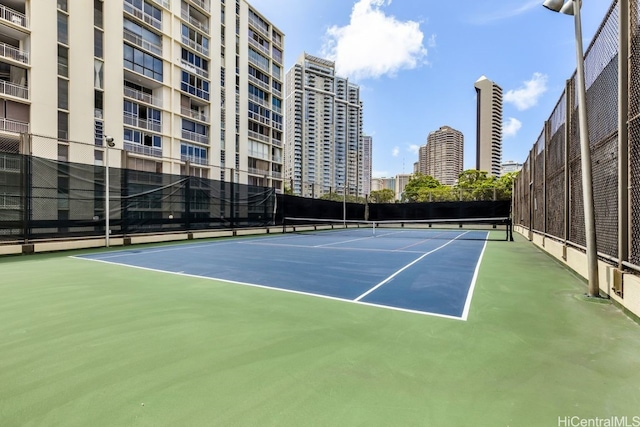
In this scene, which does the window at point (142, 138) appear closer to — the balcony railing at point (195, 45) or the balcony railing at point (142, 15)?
the balcony railing at point (142, 15)

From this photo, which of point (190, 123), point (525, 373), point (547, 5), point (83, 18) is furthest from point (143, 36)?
point (525, 373)

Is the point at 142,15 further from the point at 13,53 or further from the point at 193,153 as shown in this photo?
the point at 193,153

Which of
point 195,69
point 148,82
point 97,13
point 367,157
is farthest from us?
point 367,157

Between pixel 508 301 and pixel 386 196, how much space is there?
4684cm

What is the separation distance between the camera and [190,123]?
3241 cm

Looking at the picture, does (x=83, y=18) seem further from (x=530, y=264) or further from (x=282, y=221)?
(x=530, y=264)

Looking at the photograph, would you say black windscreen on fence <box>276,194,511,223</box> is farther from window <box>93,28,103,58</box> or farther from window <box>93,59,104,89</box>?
window <box>93,28,103,58</box>

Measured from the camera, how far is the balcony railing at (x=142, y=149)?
87.1 ft

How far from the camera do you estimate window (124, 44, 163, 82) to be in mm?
26500

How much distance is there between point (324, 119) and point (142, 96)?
195 ft

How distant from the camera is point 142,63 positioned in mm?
27609

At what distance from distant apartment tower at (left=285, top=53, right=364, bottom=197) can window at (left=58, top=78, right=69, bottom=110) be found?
180 ft

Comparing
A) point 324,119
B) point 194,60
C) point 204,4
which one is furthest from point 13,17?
point 324,119

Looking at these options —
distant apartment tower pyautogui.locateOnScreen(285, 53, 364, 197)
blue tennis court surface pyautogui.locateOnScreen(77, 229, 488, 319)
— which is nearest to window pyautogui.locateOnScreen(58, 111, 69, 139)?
Answer: blue tennis court surface pyautogui.locateOnScreen(77, 229, 488, 319)
